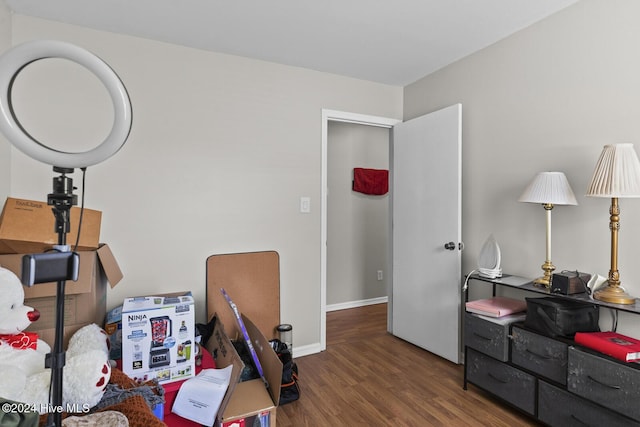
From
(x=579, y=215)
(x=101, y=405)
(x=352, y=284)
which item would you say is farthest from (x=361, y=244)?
(x=101, y=405)

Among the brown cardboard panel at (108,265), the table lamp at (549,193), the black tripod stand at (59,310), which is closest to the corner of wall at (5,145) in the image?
the brown cardboard panel at (108,265)

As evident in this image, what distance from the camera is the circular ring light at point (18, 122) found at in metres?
0.60

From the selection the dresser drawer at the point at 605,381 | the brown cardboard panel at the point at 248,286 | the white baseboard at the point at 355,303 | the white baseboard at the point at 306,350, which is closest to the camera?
the dresser drawer at the point at 605,381

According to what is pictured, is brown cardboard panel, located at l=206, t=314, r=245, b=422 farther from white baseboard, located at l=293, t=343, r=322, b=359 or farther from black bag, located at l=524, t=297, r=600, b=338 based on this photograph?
black bag, located at l=524, t=297, r=600, b=338

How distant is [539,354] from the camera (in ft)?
6.21

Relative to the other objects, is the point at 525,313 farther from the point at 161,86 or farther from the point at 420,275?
the point at 161,86

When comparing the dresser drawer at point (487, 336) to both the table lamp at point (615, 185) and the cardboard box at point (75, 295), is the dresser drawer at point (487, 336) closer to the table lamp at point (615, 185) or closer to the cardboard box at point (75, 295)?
the table lamp at point (615, 185)

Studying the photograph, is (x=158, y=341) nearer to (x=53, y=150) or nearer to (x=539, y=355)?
(x=53, y=150)

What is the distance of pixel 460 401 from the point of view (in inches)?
87.0

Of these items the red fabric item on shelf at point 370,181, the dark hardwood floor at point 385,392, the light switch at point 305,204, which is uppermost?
the red fabric item on shelf at point 370,181

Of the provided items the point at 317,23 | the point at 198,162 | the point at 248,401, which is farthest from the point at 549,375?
the point at 198,162

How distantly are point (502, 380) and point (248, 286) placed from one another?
72.8 inches

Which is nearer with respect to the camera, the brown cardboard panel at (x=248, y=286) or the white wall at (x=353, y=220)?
the brown cardboard panel at (x=248, y=286)

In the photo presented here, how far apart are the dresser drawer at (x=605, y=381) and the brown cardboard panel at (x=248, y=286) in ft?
6.45
